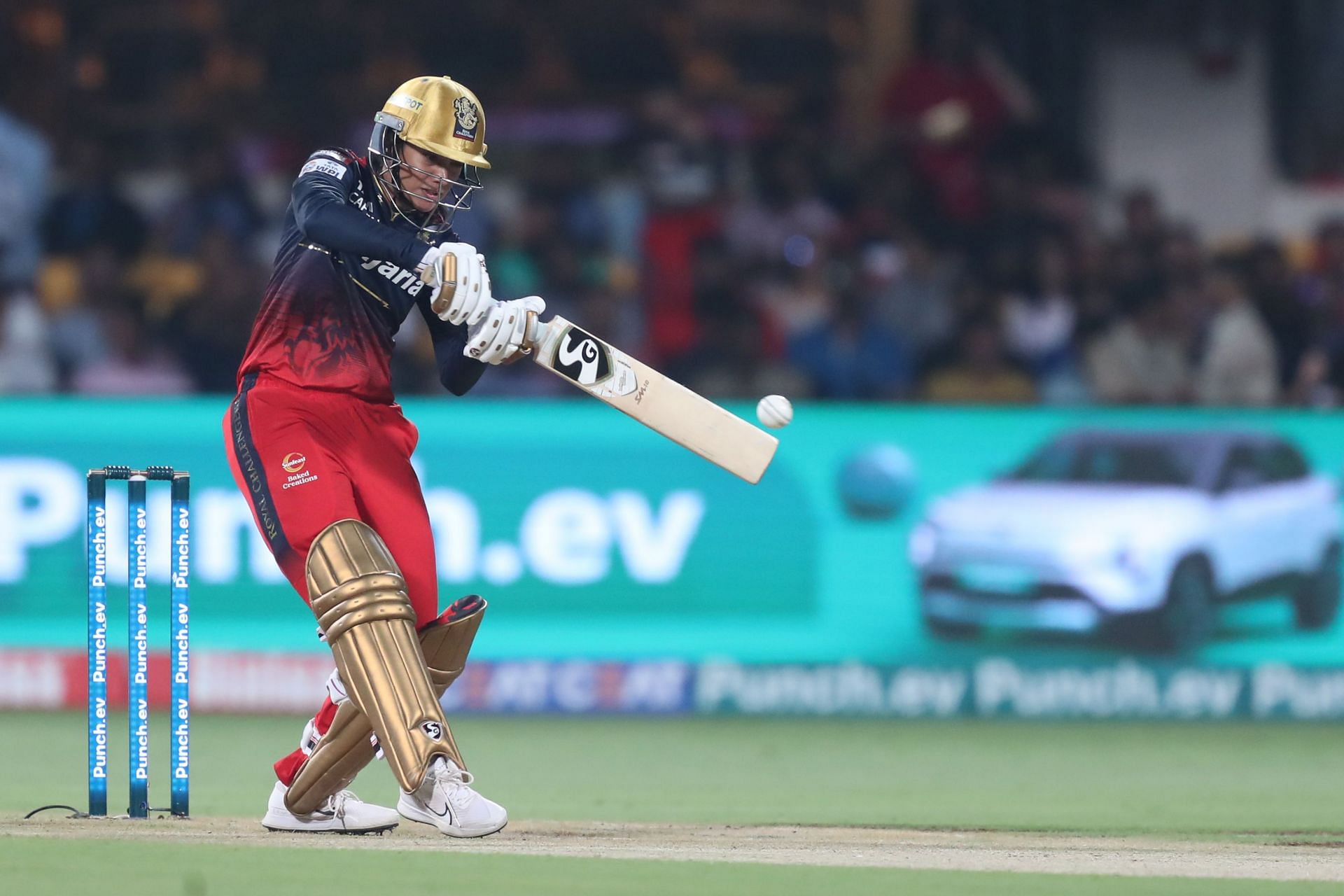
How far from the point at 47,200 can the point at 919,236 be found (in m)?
5.09

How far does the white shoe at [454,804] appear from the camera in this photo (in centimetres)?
492

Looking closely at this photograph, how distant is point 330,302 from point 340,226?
30 centimetres

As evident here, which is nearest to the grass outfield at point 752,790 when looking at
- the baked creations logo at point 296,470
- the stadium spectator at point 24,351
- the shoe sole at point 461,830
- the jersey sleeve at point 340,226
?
the shoe sole at point 461,830

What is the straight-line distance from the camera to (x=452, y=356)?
215 inches

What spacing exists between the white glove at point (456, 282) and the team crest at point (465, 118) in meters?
0.39

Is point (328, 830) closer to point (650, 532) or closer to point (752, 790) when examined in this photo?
point (752, 790)

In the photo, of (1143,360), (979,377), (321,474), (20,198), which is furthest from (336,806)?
(20,198)

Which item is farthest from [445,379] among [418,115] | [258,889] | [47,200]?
[47,200]

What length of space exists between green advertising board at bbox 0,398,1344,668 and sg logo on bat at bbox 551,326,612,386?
4.16 metres

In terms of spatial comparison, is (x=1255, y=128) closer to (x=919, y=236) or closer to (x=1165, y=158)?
(x=1165, y=158)

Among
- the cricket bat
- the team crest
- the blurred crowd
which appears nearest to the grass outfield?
the cricket bat

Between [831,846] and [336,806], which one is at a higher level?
[336,806]

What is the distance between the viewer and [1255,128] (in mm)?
13805

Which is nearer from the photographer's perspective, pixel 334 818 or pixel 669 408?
pixel 669 408
